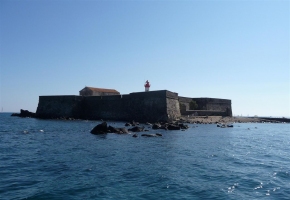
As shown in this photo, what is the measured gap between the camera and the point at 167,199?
20.2ft

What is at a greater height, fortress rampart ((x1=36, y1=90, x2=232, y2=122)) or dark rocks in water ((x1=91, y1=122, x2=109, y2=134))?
fortress rampart ((x1=36, y1=90, x2=232, y2=122))

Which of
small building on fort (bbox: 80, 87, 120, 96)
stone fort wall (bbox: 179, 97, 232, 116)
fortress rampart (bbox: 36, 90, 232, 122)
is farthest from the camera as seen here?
small building on fort (bbox: 80, 87, 120, 96)

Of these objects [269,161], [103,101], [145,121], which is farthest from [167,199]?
[103,101]

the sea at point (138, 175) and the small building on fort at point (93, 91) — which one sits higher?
the small building on fort at point (93, 91)

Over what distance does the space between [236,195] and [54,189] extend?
475 cm

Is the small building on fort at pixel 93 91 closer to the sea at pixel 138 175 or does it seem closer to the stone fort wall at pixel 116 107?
the stone fort wall at pixel 116 107

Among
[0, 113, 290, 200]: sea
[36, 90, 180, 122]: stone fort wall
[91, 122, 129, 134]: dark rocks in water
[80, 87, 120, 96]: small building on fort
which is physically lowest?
[0, 113, 290, 200]: sea

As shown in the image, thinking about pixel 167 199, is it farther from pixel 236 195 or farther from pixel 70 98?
pixel 70 98

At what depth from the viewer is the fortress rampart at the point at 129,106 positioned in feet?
110

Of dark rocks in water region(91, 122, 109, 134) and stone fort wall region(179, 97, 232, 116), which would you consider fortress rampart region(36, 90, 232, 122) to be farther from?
dark rocks in water region(91, 122, 109, 134)

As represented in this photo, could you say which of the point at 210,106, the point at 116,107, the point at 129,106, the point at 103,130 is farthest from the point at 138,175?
the point at 210,106

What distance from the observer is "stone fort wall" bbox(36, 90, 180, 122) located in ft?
109

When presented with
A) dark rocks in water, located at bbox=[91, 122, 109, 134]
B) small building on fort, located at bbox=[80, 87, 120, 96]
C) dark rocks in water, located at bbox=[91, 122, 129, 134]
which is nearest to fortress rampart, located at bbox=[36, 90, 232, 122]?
small building on fort, located at bbox=[80, 87, 120, 96]

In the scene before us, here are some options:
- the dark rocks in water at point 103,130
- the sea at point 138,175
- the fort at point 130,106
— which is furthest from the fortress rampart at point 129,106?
the sea at point 138,175
